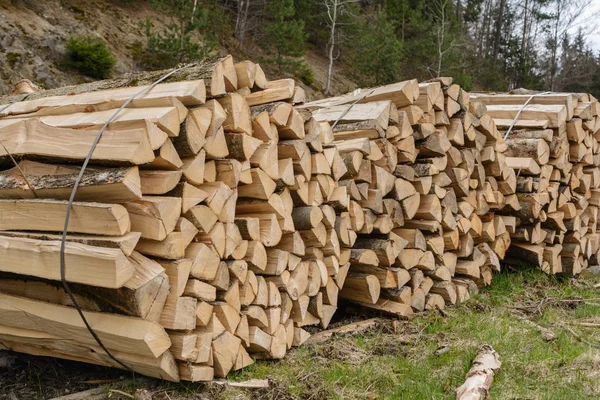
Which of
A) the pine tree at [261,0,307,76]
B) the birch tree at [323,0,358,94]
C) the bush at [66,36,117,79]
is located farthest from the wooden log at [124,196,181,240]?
the birch tree at [323,0,358,94]

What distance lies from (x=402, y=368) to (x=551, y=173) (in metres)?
3.48

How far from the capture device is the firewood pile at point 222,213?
98.9 inches

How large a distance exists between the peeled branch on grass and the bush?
38.3ft

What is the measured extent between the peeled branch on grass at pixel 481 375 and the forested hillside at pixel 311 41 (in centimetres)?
1076

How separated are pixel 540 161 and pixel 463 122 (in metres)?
1.16

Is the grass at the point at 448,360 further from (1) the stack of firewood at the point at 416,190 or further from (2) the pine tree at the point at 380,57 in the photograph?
(2) the pine tree at the point at 380,57

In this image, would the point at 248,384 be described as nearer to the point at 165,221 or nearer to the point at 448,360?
the point at 165,221

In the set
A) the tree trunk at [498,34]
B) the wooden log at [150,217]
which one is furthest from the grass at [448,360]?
the tree trunk at [498,34]

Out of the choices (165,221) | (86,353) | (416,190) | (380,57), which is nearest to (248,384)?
(86,353)

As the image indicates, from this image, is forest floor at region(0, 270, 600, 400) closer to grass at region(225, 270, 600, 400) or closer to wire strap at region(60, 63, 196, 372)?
grass at region(225, 270, 600, 400)

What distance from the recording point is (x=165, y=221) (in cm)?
257

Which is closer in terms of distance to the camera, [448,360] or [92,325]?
[92,325]

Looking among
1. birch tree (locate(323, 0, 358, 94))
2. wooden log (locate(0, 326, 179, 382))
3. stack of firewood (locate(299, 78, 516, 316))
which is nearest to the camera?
wooden log (locate(0, 326, 179, 382))

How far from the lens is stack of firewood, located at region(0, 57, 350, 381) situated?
2.48 m
